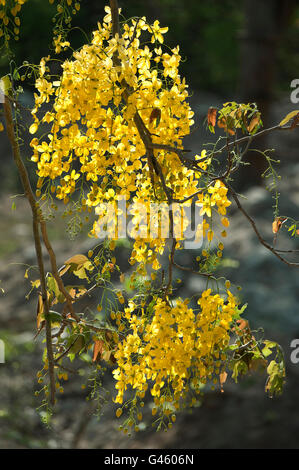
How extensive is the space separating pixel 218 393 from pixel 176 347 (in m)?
1.68

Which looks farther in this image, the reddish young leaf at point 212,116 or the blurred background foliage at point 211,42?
the blurred background foliage at point 211,42

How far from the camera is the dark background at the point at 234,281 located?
7.25ft

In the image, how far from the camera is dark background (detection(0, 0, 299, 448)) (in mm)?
2211

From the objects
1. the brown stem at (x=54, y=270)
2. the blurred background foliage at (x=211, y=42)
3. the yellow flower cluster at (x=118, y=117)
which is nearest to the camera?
the yellow flower cluster at (x=118, y=117)

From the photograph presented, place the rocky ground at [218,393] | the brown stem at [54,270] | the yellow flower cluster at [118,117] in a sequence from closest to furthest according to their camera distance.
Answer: the yellow flower cluster at [118,117] → the brown stem at [54,270] → the rocky ground at [218,393]

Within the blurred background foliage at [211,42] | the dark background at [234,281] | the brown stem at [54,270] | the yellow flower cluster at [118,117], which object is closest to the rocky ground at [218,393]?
the dark background at [234,281]

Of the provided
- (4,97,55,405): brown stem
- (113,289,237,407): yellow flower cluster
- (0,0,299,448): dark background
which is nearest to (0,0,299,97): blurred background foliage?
(0,0,299,448): dark background

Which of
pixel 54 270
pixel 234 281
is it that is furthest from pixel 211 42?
pixel 54 270

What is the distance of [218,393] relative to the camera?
2414 mm

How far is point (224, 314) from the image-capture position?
85cm

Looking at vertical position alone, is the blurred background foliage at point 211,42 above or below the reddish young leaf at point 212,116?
above

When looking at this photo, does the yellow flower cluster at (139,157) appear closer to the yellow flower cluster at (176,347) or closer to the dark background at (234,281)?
the yellow flower cluster at (176,347)

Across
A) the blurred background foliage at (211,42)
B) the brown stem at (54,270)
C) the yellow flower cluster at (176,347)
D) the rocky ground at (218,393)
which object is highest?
the blurred background foliage at (211,42)

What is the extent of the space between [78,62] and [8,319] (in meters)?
2.77
